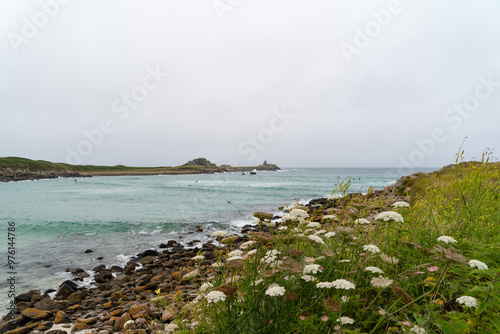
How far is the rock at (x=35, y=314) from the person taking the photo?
6559mm

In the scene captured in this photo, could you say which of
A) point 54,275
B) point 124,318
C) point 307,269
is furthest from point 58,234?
point 307,269

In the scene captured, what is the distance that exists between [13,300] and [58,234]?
33.0 feet

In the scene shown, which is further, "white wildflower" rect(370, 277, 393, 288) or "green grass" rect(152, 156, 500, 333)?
"white wildflower" rect(370, 277, 393, 288)

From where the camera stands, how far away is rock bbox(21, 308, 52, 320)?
21.5 ft

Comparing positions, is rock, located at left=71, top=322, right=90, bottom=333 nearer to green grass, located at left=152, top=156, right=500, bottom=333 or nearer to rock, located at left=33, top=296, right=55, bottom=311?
rock, located at left=33, top=296, right=55, bottom=311

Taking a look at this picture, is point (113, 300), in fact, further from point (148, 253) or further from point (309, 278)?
point (309, 278)

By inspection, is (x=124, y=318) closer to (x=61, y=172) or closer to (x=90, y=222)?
(x=90, y=222)

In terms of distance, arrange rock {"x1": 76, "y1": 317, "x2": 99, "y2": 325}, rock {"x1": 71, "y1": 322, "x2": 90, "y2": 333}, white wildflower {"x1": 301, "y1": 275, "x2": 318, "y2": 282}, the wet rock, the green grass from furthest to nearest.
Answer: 1. the wet rock
2. rock {"x1": 76, "y1": 317, "x2": 99, "y2": 325}
3. rock {"x1": 71, "y1": 322, "x2": 90, "y2": 333}
4. white wildflower {"x1": 301, "y1": 275, "x2": 318, "y2": 282}
5. the green grass

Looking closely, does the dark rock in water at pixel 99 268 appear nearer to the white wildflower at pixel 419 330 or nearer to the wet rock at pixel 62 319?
the wet rock at pixel 62 319

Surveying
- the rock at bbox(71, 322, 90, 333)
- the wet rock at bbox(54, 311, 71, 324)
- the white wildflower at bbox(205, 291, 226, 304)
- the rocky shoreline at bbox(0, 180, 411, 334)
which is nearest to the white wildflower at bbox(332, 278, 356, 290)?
the white wildflower at bbox(205, 291, 226, 304)

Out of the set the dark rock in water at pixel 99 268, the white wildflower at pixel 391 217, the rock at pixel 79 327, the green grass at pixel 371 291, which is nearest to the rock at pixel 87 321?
the rock at pixel 79 327

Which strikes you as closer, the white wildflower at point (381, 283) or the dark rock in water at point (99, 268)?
the white wildflower at point (381, 283)

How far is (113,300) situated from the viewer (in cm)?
768

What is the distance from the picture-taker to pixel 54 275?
984cm
